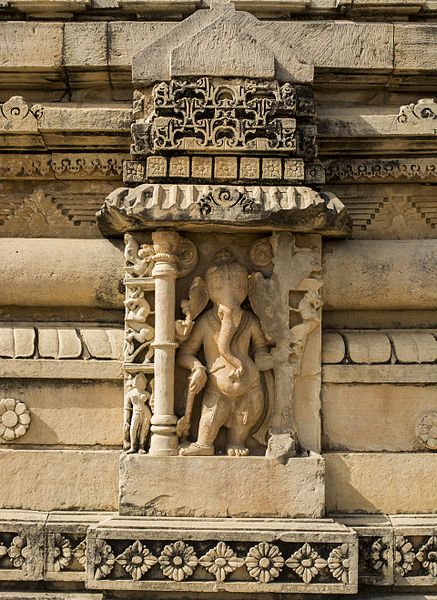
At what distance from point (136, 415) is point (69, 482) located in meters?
0.64

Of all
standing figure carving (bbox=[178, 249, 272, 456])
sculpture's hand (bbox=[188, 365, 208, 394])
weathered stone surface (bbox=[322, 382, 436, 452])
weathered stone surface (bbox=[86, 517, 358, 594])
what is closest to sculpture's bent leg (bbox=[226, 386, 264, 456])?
standing figure carving (bbox=[178, 249, 272, 456])

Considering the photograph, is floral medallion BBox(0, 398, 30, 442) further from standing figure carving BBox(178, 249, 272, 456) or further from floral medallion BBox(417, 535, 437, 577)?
floral medallion BBox(417, 535, 437, 577)

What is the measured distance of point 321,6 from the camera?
19.6 feet

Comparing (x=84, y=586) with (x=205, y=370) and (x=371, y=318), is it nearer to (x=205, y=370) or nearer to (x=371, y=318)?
(x=205, y=370)

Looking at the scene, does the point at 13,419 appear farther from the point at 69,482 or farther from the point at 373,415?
the point at 373,415

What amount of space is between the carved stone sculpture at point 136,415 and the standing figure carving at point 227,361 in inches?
9.8

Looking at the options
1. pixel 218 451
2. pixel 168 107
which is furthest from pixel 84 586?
pixel 168 107

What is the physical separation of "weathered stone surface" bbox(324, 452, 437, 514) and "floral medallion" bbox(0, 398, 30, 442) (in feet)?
6.17

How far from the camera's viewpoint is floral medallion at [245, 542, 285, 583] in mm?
5047

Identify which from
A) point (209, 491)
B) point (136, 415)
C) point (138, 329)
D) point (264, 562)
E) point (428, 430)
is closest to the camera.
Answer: point (264, 562)

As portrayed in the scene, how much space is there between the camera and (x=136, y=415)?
5402 millimetres

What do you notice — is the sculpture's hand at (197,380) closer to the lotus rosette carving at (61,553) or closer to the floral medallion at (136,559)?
the floral medallion at (136,559)

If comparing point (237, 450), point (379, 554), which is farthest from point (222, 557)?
point (379, 554)

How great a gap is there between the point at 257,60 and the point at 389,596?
3290 millimetres
